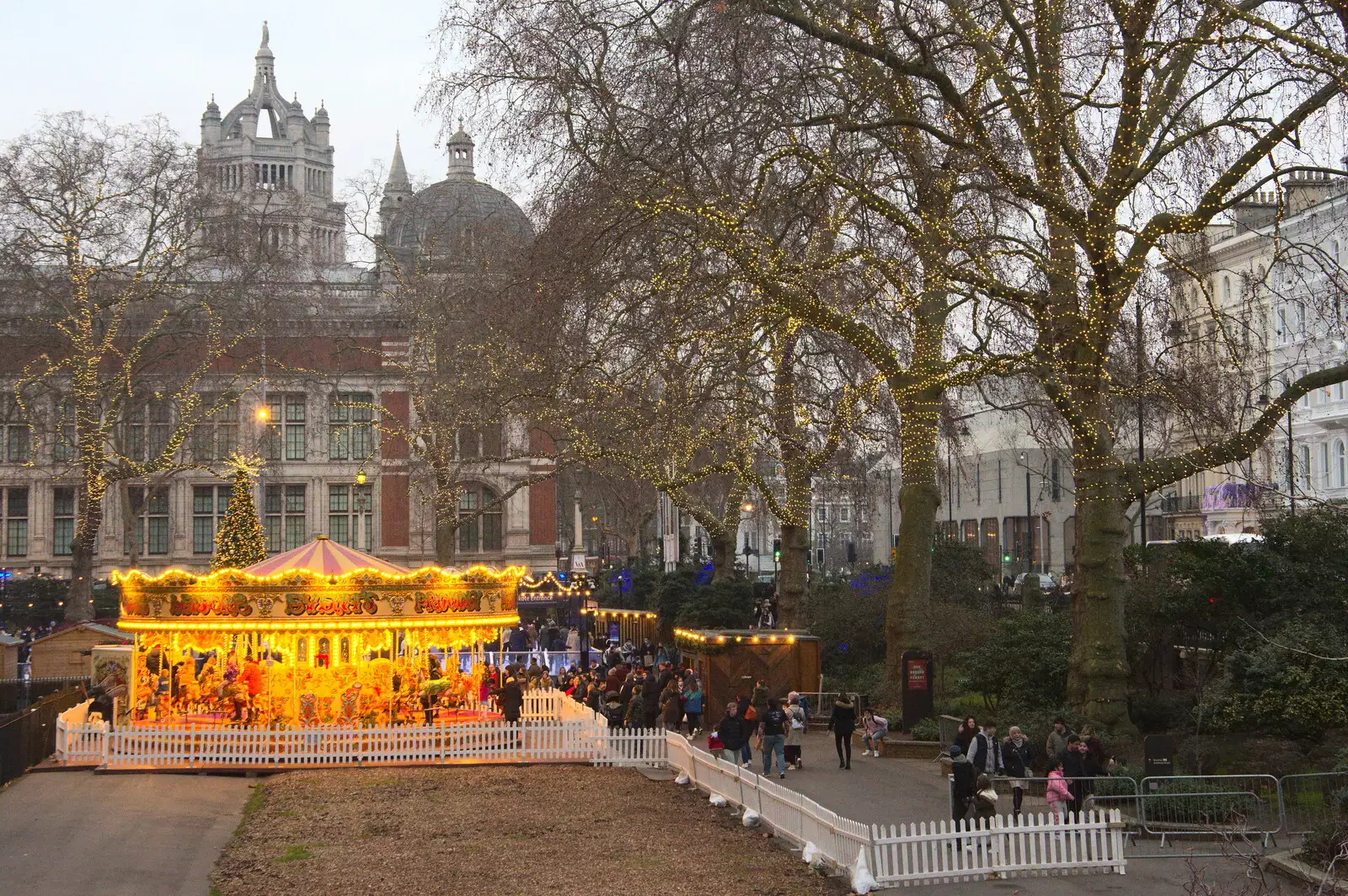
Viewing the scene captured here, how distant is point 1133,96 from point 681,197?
6.66 metres

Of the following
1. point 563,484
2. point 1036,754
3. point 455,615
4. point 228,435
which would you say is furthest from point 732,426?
point 563,484

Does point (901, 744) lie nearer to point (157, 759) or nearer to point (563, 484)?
point (157, 759)

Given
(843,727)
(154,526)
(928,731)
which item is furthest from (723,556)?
(154,526)

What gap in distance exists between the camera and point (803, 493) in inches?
1289

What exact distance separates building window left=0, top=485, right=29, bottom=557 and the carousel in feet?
131

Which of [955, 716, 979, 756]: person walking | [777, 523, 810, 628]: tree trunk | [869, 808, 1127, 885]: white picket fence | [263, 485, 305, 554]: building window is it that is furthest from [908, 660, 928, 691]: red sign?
[263, 485, 305, 554]: building window

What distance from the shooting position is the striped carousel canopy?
2623 centimetres

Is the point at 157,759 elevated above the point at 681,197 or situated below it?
below

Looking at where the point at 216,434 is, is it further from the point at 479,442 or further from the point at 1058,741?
the point at 1058,741

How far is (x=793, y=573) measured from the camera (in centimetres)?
3378

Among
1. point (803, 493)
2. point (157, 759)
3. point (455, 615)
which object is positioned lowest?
point (157, 759)

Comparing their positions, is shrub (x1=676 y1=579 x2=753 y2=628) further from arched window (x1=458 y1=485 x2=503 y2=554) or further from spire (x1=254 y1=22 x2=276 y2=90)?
spire (x1=254 y1=22 x2=276 y2=90)

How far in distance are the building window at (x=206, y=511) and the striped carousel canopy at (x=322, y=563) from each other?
128 feet

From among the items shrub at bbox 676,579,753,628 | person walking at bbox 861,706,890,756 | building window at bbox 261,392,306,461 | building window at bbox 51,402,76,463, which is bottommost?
person walking at bbox 861,706,890,756
